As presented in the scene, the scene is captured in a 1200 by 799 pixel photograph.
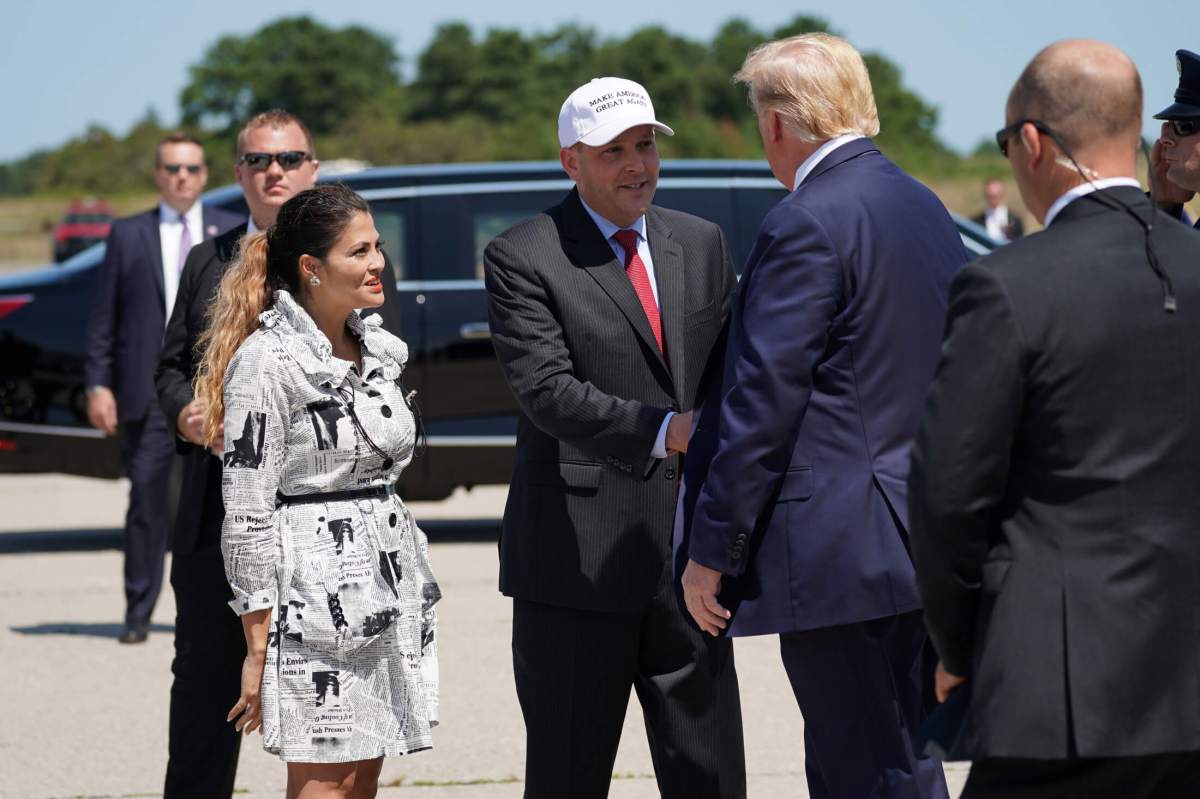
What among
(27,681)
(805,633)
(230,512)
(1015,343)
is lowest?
(27,681)

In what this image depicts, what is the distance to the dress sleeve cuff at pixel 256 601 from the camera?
3.60 metres

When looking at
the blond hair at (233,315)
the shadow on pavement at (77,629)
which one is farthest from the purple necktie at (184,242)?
the blond hair at (233,315)

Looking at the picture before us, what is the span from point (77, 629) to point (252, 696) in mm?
4784

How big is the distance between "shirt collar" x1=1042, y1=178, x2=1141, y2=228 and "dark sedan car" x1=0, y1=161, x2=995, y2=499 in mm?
6862

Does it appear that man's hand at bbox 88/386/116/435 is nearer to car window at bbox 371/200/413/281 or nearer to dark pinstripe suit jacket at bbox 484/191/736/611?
car window at bbox 371/200/413/281

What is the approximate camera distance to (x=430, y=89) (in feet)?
460

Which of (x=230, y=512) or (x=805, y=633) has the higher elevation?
(x=230, y=512)

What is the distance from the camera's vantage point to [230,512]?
3.61 metres

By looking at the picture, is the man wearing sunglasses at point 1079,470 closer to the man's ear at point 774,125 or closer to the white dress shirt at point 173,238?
the man's ear at point 774,125

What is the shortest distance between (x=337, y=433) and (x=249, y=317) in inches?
16.3

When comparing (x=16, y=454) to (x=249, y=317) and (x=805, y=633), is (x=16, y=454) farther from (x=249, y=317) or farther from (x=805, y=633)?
(x=805, y=633)

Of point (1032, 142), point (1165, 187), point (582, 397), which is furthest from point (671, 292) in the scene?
point (1165, 187)

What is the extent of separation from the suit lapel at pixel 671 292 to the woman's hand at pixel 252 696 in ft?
4.01

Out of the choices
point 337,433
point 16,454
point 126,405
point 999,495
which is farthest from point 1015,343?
point 16,454
